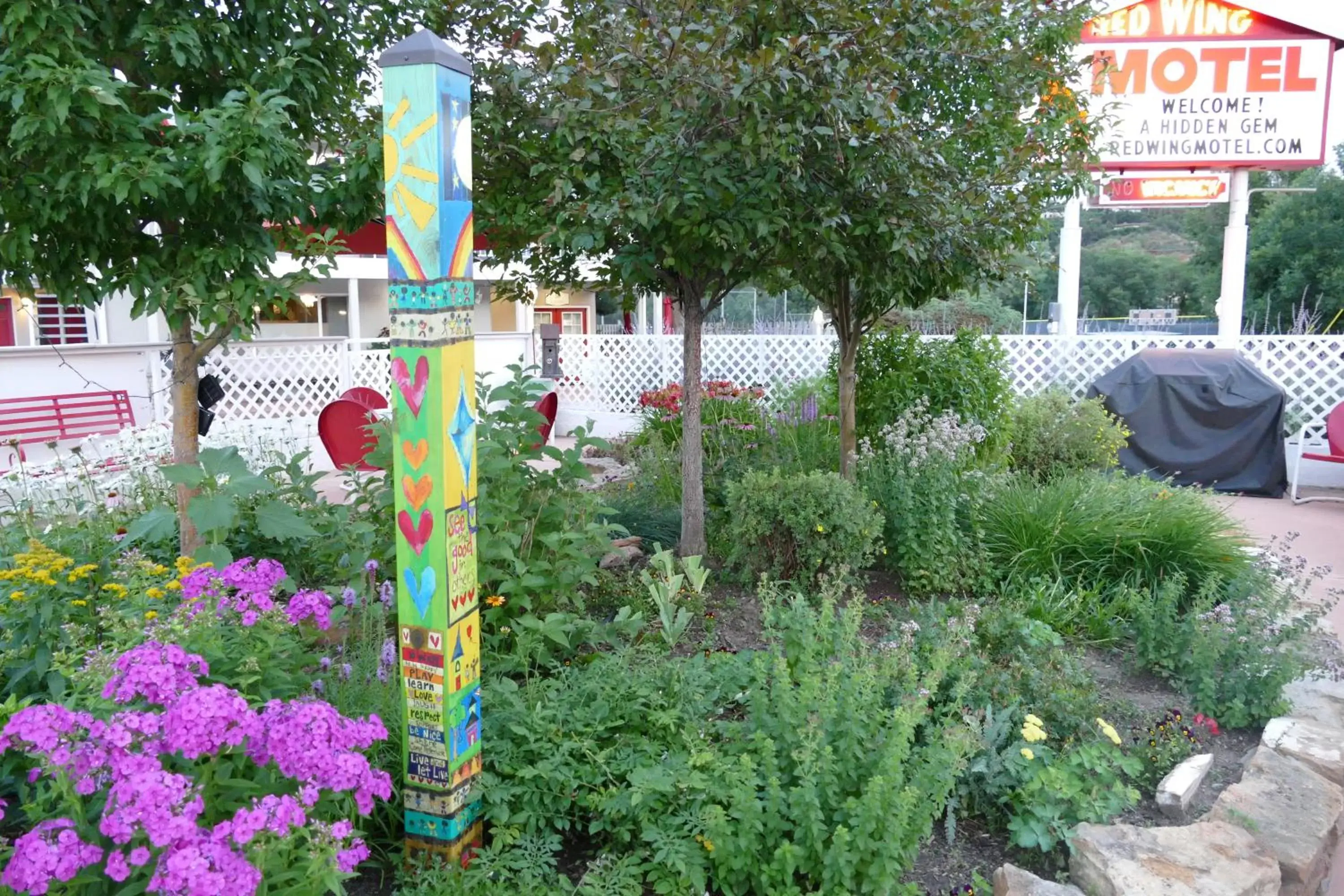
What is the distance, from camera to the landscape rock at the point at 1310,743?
9.38 ft

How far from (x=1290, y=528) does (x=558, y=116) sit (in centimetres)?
614

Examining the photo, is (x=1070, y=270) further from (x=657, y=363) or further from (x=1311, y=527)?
(x=657, y=363)

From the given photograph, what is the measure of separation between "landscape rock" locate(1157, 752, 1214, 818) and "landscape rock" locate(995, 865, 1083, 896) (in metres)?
0.59

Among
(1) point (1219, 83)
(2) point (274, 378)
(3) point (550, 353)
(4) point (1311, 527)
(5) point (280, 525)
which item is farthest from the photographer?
(3) point (550, 353)

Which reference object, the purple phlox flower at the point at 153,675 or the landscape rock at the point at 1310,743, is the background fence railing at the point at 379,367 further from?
the purple phlox flower at the point at 153,675

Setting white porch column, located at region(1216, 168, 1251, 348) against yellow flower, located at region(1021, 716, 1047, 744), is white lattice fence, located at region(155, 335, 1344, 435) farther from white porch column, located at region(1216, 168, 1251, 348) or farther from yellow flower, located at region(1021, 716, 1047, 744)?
yellow flower, located at region(1021, 716, 1047, 744)

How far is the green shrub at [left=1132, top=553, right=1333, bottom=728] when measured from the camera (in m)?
3.18

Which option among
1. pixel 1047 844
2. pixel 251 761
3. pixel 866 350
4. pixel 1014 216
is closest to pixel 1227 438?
pixel 866 350

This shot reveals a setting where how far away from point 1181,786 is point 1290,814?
278 millimetres

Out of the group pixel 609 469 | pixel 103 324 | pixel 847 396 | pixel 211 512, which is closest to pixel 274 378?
pixel 103 324

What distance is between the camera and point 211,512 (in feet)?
8.85

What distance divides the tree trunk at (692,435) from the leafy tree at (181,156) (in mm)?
1714

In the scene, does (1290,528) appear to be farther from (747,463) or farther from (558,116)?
(558,116)

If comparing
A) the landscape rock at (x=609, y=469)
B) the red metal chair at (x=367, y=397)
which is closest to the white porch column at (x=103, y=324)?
the red metal chair at (x=367, y=397)
